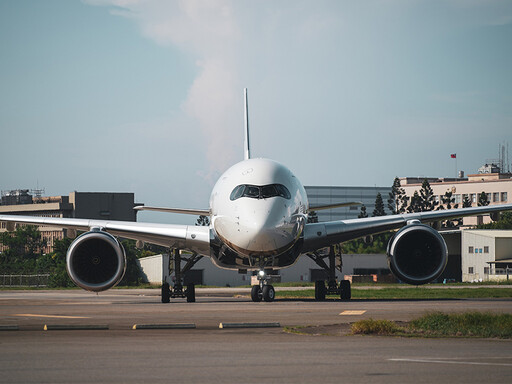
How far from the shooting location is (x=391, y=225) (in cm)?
2961

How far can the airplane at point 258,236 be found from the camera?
Result: 2591 centimetres

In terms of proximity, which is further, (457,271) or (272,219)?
(457,271)

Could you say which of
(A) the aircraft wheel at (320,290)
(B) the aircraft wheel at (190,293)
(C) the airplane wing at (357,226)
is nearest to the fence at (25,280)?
(B) the aircraft wheel at (190,293)

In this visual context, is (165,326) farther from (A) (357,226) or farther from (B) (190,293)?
(B) (190,293)

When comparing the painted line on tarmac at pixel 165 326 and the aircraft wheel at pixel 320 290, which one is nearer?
the painted line on tarmac at pixel 165 326

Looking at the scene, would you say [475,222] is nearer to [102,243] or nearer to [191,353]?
[102,243]

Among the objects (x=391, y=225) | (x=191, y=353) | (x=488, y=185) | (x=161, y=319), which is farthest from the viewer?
(x=488, y=185)

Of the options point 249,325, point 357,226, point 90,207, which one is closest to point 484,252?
point 357,226

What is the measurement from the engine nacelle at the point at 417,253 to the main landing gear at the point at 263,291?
3.89 metres

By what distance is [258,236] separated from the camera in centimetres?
2533

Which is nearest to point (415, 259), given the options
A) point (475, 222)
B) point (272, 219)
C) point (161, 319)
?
point (272, 219)

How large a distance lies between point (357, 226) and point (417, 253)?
7.57 ft

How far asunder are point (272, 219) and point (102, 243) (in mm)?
5820

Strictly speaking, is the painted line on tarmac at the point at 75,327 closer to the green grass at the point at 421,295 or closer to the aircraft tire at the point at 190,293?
the aircraft tire at the point at 190,293
